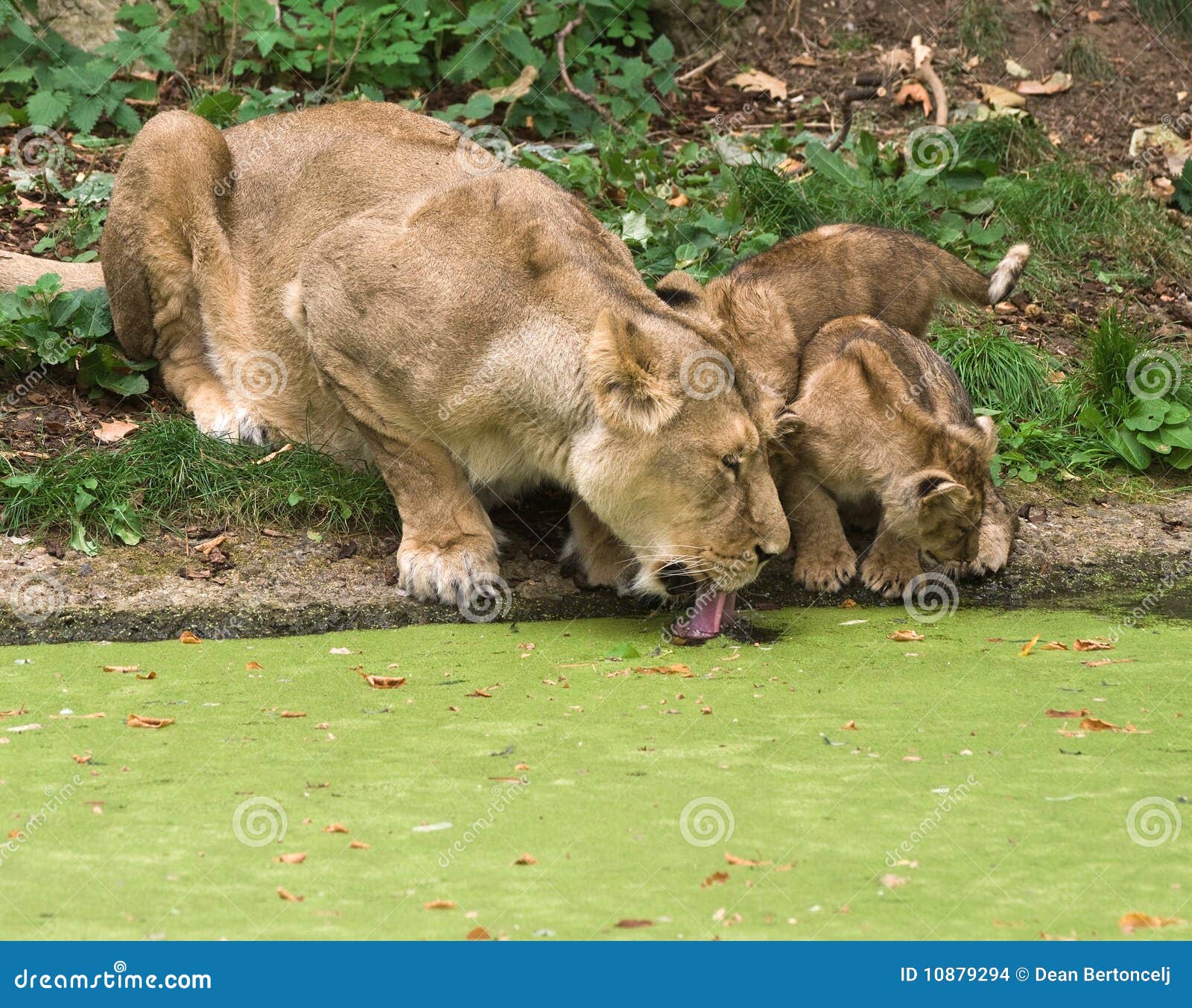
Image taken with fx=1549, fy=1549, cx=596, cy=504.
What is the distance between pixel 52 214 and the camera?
8.98 metres

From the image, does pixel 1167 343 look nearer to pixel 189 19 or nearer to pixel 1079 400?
pixel 1079 400

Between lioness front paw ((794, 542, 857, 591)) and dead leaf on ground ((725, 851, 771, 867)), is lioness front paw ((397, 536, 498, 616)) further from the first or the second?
dead leaf on ground ((725, 851, 771, 867))

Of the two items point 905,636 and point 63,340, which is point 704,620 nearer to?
point 905,636

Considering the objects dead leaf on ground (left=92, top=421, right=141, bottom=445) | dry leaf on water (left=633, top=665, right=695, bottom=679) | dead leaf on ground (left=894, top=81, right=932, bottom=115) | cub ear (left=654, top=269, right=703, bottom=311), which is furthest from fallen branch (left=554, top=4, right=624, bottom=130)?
dry leaf on water (left=633, top=665, right=695, bottom=679)

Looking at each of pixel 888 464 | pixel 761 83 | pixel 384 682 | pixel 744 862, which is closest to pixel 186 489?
pixel 384 682

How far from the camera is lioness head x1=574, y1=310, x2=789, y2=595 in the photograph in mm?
5719

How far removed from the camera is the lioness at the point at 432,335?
5824mm

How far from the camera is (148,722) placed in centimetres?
474

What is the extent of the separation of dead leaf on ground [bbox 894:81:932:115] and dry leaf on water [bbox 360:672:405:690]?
7.06 m

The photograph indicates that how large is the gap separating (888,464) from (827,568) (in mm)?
564

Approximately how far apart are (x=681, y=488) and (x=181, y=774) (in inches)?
89.5

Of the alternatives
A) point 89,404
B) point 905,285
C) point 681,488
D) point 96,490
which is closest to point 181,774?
point 681,488

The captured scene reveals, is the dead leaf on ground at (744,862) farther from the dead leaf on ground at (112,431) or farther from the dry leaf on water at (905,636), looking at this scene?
the dead leaf on ground at (112,431)

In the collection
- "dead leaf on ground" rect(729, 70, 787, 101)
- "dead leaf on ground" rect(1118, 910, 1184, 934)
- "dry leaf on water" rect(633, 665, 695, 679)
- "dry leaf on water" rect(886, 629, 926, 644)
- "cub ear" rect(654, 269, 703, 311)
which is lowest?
"dry leaf on water" rect(633, 665, 695, 679)
